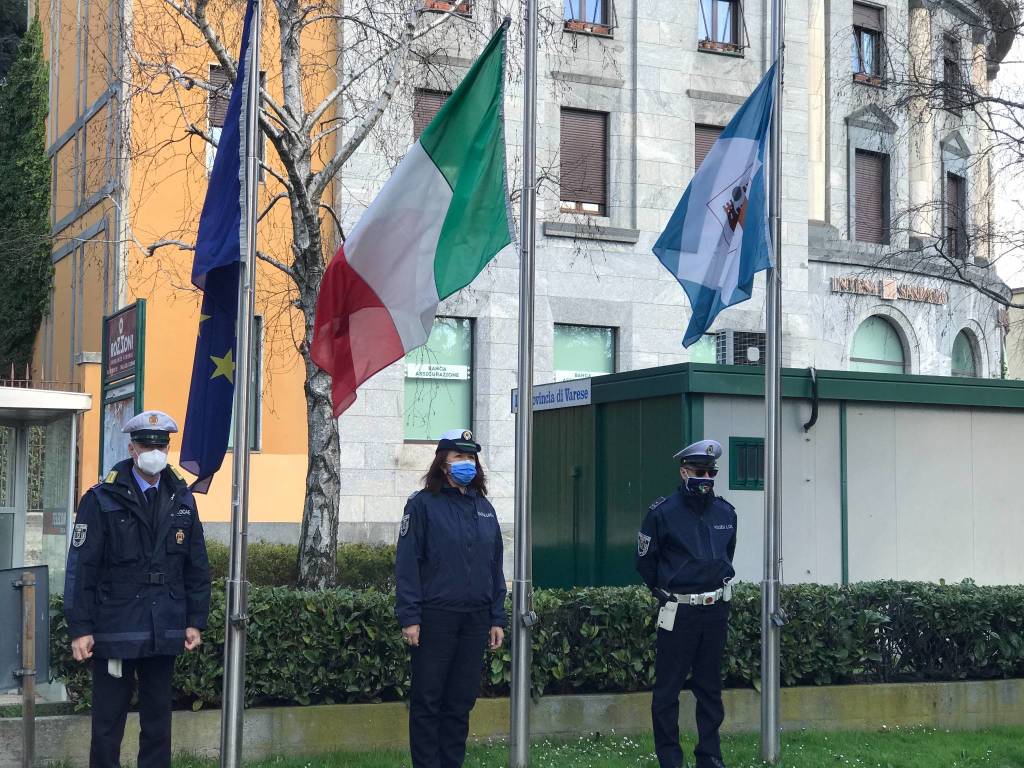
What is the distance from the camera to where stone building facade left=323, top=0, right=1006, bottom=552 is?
2272cm

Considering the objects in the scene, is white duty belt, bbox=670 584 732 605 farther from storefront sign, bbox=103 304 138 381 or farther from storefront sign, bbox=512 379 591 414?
storefront sign, bbox=103 304 138 381

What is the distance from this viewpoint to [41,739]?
321 inches

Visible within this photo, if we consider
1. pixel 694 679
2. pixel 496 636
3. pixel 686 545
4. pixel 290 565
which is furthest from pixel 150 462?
pixel 290 565

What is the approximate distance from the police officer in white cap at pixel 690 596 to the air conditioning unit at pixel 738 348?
8170mm

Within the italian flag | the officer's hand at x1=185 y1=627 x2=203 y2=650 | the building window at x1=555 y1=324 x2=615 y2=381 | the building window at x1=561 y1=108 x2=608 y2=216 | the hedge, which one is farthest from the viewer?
the building window at x1=561 y1=108 x2=608 y2=216

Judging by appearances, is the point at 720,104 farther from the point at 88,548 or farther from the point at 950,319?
the point at 88,548

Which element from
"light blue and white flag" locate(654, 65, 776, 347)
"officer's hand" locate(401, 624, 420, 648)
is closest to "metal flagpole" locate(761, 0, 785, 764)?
"light blue and white flag" locate(654, 65, 776, 347)

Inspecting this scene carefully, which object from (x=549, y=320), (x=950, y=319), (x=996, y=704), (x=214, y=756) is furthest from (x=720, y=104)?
(x=214, y=756)

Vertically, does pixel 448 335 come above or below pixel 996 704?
above

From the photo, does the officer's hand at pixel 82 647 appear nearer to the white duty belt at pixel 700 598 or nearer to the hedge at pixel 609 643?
the hedge at pixel 609 643

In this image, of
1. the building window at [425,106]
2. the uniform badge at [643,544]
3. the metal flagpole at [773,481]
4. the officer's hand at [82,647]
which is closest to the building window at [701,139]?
the building window at [425,106]

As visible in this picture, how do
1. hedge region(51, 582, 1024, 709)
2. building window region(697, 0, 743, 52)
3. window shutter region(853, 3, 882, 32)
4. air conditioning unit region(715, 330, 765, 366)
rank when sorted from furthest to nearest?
1. window shutter region(853, 3, 882, 32)
2. building window region(697, 0, 743, 52)
3. air conditioning unit region(715, 330, 765, 366)
4. hedge region(51, 582, 1024, 709)

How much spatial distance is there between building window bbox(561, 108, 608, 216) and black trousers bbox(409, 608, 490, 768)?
697 inches

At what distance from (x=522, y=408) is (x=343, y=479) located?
1413 centimetres
